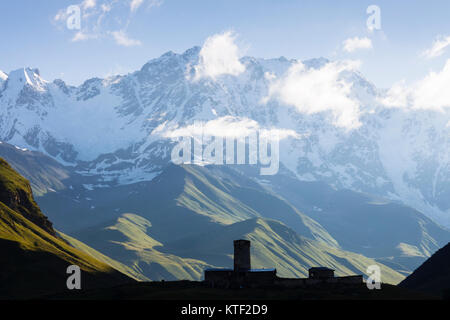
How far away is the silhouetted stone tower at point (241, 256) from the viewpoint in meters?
158

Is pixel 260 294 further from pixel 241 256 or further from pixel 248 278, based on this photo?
pixel 241 256

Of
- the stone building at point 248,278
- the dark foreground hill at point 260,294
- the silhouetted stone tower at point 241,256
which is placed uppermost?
the silhouetted stone tower at point 241,256

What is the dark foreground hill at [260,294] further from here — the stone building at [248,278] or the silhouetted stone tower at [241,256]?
the silhouetted stone tower at [241,256]

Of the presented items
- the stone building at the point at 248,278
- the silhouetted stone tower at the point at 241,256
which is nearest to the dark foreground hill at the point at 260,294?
the stone building at the point at 248,278

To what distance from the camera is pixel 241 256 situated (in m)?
159

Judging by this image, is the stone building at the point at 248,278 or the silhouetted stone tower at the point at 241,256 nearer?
the stone building at the point at 248,278

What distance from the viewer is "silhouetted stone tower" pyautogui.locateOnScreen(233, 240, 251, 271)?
6216 inches

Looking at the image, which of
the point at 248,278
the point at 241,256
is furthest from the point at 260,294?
the point at 241,256
